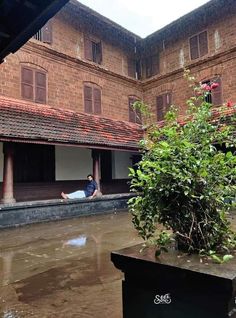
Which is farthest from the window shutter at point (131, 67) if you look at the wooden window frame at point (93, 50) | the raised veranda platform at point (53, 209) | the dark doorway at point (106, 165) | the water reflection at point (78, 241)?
the water reflection at point (78, 241)

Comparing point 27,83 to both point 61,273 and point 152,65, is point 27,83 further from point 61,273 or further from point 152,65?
point 61,273

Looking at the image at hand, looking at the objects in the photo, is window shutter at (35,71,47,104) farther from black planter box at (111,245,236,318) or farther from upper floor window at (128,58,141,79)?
black planter box at (111,245,236,318)

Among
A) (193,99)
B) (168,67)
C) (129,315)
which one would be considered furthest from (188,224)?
(168,67)

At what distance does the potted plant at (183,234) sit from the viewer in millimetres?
1799

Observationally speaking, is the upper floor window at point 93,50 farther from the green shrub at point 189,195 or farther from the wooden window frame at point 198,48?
the green shrub at point 189,195

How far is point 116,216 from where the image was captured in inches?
430

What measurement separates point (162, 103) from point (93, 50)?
186 inches

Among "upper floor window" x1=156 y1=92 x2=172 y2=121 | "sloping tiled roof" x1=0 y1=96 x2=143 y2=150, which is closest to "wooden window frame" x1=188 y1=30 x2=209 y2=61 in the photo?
"upper floor window" x1=156 y1=92 x2=172 y2=121

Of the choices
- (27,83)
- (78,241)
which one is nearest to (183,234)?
(78,241)

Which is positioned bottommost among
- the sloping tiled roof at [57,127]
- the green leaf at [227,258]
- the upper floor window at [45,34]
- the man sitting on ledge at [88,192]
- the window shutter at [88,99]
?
the green leaf at [227,258]

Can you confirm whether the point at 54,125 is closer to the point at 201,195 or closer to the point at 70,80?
the point at 70,80

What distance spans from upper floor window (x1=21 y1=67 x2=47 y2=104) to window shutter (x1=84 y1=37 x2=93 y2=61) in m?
2.98

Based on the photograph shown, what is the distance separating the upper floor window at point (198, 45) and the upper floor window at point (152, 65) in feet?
7.11

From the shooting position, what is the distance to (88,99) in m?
15.0
